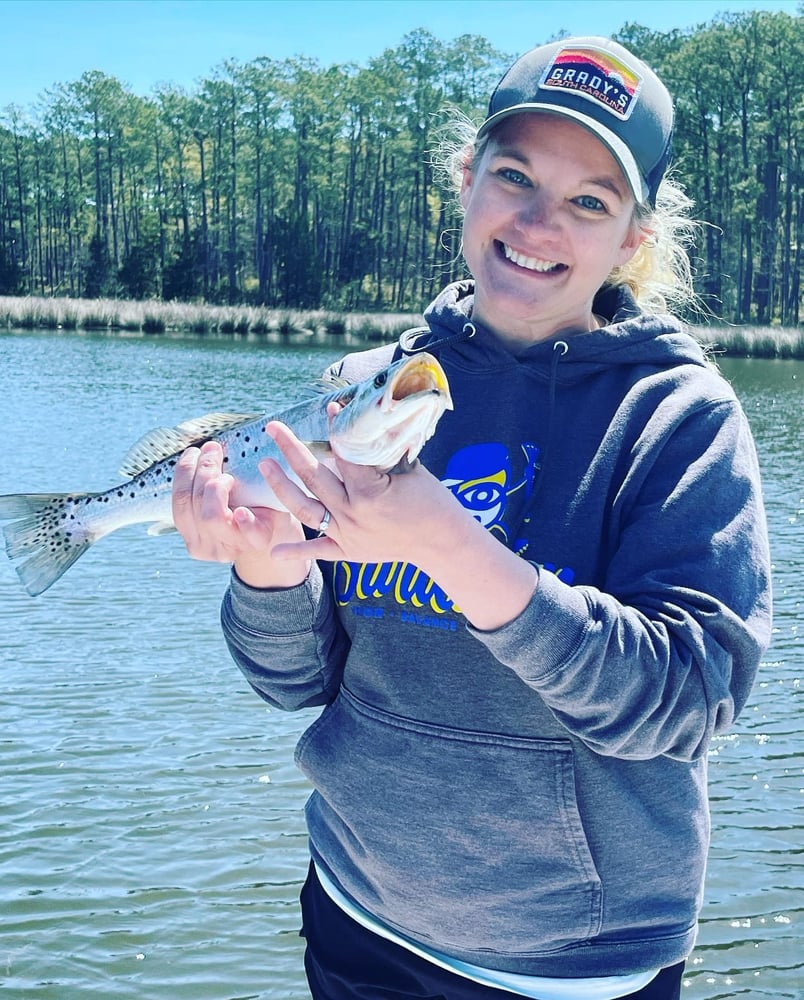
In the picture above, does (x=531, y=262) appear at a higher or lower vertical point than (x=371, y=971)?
higher

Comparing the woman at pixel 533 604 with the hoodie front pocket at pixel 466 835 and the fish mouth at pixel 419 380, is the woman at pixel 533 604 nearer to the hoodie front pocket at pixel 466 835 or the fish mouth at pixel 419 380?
the hoodie front pocket at pixel 466 835

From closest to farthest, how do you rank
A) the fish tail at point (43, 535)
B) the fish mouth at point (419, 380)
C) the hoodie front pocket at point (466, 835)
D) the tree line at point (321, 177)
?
the fish mouth at point (419, 380)
the hoodie front pocket at point (466, 835)
the fish tail at point (43, 535)
the tree line at point (321, 177)

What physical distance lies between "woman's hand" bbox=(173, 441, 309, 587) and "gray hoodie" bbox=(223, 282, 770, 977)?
0.06m

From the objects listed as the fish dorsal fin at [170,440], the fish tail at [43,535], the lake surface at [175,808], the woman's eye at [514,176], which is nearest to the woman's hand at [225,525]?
the fish dorsal fin at [170,440]

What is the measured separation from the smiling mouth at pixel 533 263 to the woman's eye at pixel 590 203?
13 cm

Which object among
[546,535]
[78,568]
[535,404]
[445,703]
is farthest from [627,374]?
[78,568]

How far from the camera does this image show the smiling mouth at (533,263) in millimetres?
2383

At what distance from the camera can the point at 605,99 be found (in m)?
2.33

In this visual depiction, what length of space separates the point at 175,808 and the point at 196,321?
1763 inches

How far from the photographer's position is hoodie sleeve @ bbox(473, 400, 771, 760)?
75.9 inches

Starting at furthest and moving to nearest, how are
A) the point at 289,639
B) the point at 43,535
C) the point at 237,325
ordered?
the point at 237,325, the point at 43,535, the point at 289,639

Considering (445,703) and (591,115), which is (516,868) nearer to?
(445,703)

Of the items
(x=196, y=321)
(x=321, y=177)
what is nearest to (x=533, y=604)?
(x=196, y=321)

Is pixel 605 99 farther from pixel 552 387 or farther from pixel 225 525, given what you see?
pixel 225 525
